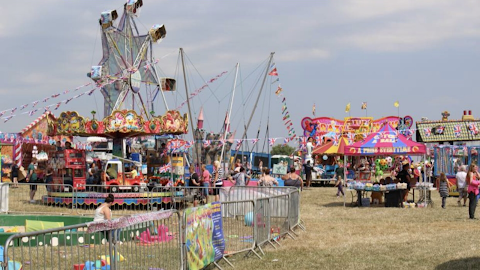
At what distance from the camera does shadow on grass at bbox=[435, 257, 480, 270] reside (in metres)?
9.90

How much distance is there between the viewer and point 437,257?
10766mm

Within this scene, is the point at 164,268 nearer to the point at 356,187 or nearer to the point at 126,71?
the point at 356,187

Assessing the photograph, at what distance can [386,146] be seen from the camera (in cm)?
2219

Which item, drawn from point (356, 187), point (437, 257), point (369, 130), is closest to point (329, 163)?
point (369, 130)

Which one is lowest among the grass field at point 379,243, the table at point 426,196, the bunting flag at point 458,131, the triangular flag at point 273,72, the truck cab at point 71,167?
the grass field at point 379,243

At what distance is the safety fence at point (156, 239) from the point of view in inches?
275

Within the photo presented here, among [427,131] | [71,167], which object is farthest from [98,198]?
[427,131]

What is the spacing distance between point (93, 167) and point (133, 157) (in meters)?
8.03

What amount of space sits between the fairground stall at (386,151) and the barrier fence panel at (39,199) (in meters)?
9.45

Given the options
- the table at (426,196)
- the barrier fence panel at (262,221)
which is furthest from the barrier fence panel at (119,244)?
the table at (426,196)

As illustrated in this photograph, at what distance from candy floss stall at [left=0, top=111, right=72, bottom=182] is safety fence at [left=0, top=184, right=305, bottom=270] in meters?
26.0

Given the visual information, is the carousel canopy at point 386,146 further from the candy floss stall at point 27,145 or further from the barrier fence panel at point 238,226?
the candy floss stall at point 27,145

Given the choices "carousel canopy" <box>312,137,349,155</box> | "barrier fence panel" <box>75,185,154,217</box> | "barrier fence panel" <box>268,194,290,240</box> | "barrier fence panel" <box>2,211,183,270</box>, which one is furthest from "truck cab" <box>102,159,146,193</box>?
"carousel canopy" <box>312,137,349,155</box>

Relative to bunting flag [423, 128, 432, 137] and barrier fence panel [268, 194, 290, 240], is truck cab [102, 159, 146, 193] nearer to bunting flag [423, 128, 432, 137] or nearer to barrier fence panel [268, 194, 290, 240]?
barrier fence panel [268, 194, 290, 240]
